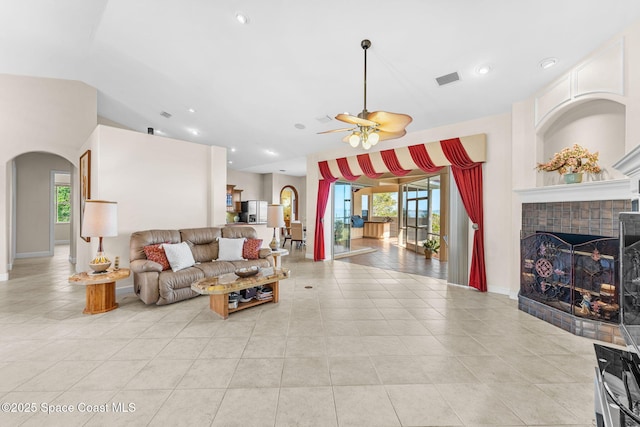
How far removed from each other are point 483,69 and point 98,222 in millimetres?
5478

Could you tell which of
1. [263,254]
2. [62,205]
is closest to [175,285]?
[263,254]

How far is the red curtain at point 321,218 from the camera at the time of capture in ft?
23.3

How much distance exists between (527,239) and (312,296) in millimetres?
3240

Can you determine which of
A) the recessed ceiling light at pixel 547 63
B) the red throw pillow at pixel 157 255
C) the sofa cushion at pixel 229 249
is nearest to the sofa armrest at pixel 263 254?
the sofa cushion at pixel 229 249

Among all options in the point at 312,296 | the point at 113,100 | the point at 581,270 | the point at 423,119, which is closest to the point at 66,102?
the point at 113,100

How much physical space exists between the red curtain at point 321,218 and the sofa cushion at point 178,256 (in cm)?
346

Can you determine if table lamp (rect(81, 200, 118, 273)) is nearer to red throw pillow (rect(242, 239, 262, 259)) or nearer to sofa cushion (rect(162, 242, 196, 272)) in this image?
sofa cushion (rect(162, 242, 196, 272))

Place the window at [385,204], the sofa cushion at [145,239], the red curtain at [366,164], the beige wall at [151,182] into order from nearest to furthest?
the sofa cushion at [145,239] → the beige wall at [151,182] → the red curtain at [366,164] → the window at [385,204]

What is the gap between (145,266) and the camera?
3.78 meters

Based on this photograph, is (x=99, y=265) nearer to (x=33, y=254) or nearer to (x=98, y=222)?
(x=98, y=222)

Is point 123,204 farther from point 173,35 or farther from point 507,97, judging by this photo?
point 507,97

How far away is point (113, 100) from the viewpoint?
20.8 ft

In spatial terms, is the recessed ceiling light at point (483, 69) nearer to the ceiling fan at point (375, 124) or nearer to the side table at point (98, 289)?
the ceiling fan at point (375, 124)

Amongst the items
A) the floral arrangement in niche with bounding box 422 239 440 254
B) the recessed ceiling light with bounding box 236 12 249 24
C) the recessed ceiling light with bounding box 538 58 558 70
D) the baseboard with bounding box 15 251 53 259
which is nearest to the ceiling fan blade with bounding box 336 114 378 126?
the recessed ceiling light with bounding box 236 12 249 24
